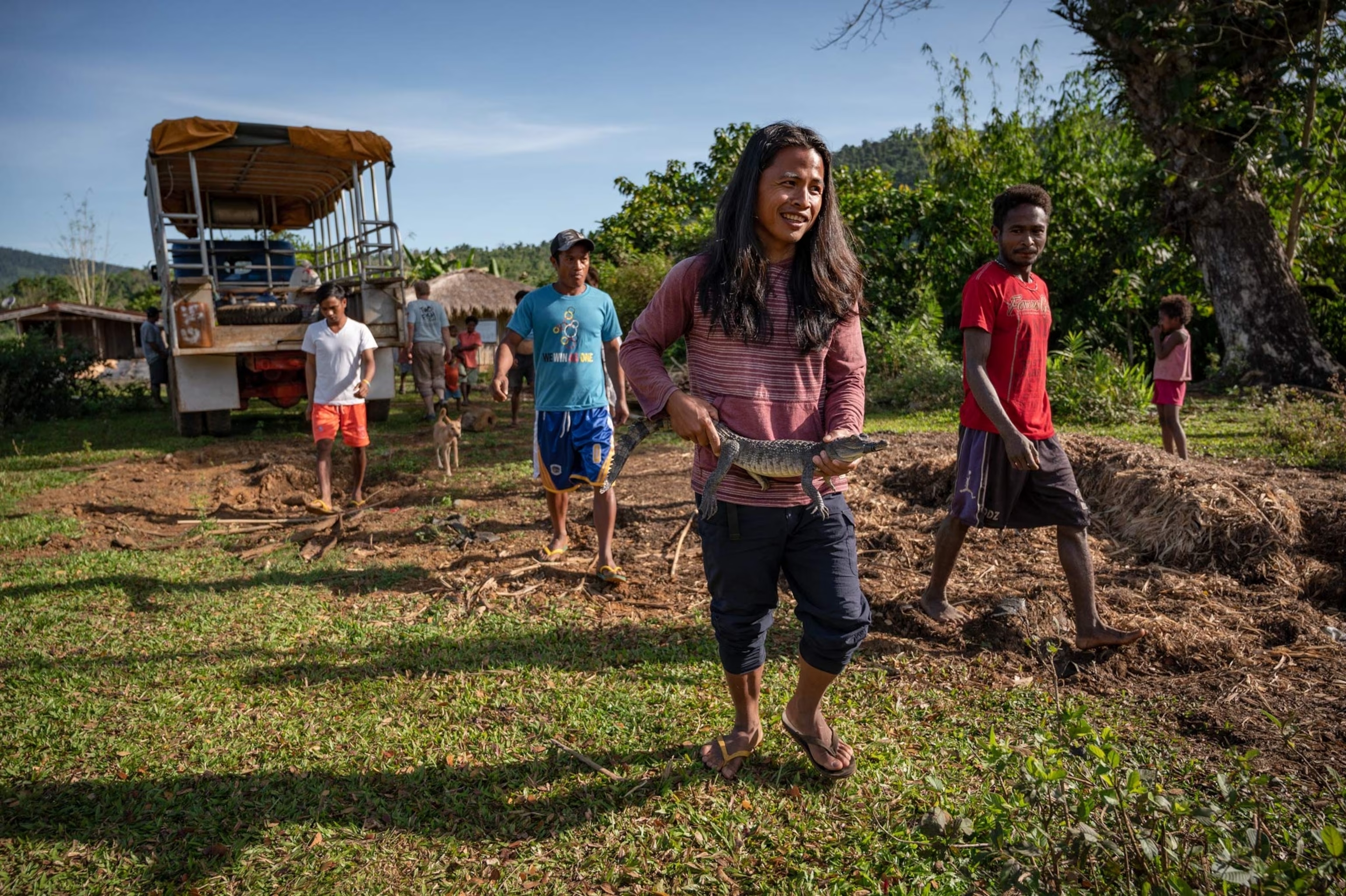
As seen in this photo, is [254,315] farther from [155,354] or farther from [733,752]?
[733,752]

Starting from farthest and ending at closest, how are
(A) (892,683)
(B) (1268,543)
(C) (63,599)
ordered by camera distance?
1. (C) (63,599)
2. (B) (1268,543)
3. (A) (892,683)

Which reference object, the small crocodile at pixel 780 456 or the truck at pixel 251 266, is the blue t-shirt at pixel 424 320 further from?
the small crocodile at pixel 780 456

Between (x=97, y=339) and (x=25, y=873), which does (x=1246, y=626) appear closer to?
(x=25, y=873)

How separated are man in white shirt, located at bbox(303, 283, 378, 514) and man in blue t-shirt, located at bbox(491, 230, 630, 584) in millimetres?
2211

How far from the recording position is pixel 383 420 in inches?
485

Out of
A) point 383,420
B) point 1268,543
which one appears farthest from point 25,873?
point 383,420

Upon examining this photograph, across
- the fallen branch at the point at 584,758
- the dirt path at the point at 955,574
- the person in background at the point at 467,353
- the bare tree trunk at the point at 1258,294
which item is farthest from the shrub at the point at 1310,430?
the person in background at the point at 467,353

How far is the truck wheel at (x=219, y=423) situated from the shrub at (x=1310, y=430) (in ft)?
39.6

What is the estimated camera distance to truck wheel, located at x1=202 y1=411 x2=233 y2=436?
11.2m

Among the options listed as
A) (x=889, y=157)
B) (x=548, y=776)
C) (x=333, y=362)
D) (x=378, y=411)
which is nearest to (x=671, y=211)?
(x=378, y=411)

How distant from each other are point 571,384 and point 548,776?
2.61 meters

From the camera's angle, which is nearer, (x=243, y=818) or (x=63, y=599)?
(x=243, y=818)

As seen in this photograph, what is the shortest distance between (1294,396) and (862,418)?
10.6m

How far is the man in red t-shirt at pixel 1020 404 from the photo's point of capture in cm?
366
